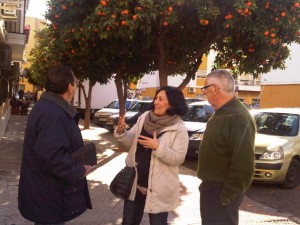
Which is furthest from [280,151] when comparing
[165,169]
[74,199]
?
[74,199]

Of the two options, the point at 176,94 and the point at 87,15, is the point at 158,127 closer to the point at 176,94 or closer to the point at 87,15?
the point at 176,94

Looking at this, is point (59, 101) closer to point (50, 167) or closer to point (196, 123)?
point (50, 167)

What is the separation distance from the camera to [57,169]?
2.85 m

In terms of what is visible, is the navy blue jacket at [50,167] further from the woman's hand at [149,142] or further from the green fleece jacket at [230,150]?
the green fleece jacket at [230,150]

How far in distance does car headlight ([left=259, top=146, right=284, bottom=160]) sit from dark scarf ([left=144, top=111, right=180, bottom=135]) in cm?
495

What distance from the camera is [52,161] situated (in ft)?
9.27

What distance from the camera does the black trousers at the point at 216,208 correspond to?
3201mm

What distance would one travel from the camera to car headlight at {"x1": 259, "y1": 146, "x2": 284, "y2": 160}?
8344 mm

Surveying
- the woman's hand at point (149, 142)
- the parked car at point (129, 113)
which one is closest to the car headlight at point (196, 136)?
the parked car at point (129, 113)

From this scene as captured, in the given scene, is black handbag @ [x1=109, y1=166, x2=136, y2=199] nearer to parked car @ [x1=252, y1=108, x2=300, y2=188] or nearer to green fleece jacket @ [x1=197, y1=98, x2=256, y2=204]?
green fleece jacket @ [x1=197, y1=98, x2=256, y2=204]

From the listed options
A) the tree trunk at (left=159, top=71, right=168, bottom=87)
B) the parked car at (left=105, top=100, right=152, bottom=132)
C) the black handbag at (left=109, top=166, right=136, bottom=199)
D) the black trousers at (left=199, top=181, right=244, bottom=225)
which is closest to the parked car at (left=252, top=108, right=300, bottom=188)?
the tree trunk at (left=159, top=71, right=168, bottom=87)

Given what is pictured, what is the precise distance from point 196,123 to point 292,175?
13.8ft

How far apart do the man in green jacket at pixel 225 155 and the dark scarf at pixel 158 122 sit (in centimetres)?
50

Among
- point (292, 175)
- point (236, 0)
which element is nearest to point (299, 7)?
point (236, 0)
